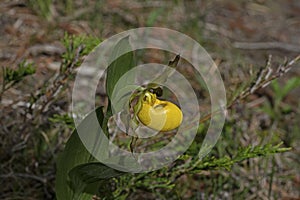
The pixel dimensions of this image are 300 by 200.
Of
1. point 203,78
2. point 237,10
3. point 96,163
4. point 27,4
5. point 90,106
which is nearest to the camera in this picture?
point 96,163

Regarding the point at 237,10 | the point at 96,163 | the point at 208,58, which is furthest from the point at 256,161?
the point at 237,10

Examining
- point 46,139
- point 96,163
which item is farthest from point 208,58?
point 96,163

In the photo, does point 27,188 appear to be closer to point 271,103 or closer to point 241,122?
point 241,122

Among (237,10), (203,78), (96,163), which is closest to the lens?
(96,163)

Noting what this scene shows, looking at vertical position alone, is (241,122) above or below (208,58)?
below

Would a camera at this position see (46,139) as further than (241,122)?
No

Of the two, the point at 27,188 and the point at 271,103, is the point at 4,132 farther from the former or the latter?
the point at 271,103

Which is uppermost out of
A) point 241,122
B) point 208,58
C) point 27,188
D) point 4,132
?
point 208,58

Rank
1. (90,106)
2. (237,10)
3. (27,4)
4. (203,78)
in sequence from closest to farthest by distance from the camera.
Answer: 1. (90,106)
2. (203,78)
3. (27,4)
4. (237,10)

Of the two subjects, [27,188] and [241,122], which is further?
[241,122]
